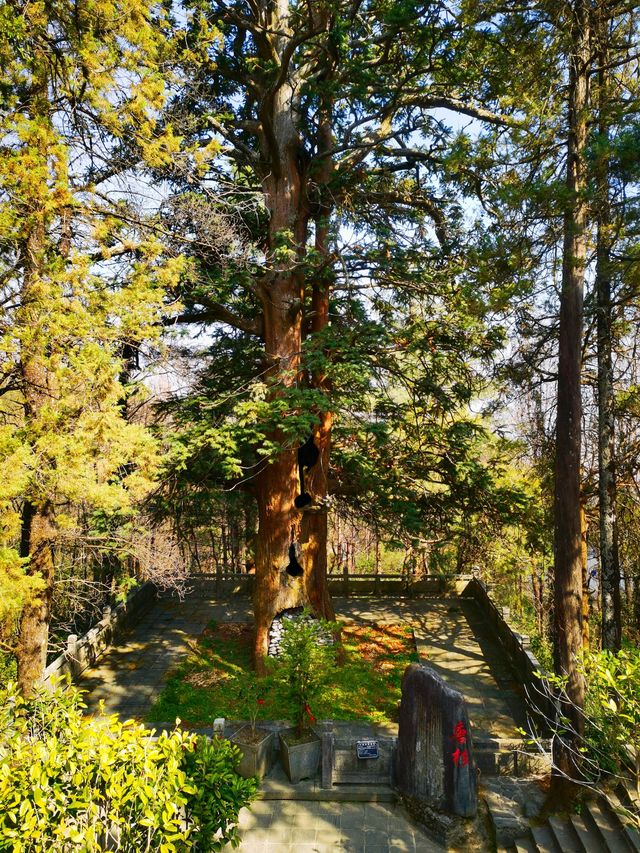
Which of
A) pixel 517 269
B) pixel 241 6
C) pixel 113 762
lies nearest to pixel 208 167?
pixel 241 6

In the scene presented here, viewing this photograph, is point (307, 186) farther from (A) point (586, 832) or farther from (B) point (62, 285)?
(A) point (586, 832)

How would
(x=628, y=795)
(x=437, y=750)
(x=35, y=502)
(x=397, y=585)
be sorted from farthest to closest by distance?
(x=397, y=585)
(x=437, y=750)
(x=35, y=502)
(x=628, y=795)

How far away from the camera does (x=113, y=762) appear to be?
17.5ft

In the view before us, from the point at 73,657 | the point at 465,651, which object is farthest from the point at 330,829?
the point at 73,657

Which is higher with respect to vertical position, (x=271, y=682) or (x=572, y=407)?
(x=572, y=407)

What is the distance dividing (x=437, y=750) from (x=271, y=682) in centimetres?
436

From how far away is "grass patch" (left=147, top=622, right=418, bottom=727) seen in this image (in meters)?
10.7

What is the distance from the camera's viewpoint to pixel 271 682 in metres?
11.7

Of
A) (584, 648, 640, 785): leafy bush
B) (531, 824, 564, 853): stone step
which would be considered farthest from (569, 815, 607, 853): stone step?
(584, 648, 640, 785): leafy bush

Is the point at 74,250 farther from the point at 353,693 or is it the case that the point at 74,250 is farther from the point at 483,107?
the point at 353,693

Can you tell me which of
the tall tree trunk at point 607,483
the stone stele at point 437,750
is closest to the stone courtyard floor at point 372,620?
the stone stele at point 437,750

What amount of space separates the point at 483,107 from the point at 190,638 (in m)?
13.9

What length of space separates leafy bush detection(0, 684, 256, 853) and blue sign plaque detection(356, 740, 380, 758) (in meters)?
2.91

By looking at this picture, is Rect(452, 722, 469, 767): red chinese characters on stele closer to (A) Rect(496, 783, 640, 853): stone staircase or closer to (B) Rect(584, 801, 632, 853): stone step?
(A) Rect(496, 783, 640, 853): stone staircase
